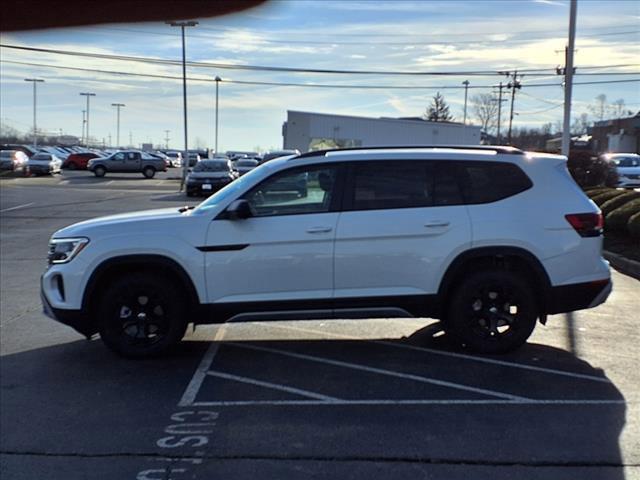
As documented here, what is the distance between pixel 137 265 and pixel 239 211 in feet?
3.41

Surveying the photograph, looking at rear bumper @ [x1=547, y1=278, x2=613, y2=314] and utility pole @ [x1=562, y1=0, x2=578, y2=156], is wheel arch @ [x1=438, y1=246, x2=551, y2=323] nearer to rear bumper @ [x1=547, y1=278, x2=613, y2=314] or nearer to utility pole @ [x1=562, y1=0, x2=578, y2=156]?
rear bumper @ [x1=547, y1=278, x2=613, y2=314]

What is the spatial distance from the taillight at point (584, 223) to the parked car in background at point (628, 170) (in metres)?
20.5

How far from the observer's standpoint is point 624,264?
1090cm

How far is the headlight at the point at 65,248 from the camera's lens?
19.6 feet

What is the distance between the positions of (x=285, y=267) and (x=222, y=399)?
137 centimetres

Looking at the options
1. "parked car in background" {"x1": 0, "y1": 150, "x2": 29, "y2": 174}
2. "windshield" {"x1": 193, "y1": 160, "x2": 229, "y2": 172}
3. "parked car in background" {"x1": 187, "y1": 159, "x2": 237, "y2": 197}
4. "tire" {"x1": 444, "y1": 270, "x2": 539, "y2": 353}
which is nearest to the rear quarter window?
"tire" {"x1": 444, "y1": 270, "x2": 539, "y2": 353}

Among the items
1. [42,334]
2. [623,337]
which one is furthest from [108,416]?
[623,337]

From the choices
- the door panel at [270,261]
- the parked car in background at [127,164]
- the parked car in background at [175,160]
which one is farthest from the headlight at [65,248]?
the parked car in background at [175,160]

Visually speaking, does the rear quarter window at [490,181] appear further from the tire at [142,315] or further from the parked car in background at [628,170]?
the parked car in background at [628,170]

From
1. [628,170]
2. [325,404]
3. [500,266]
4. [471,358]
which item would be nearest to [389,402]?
[325,404]

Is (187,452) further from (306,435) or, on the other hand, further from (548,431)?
(548,431)

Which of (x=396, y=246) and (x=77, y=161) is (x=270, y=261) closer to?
(x=396, y=246)

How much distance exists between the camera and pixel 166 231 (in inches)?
235

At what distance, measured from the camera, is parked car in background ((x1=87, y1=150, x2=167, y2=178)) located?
4734 cm
